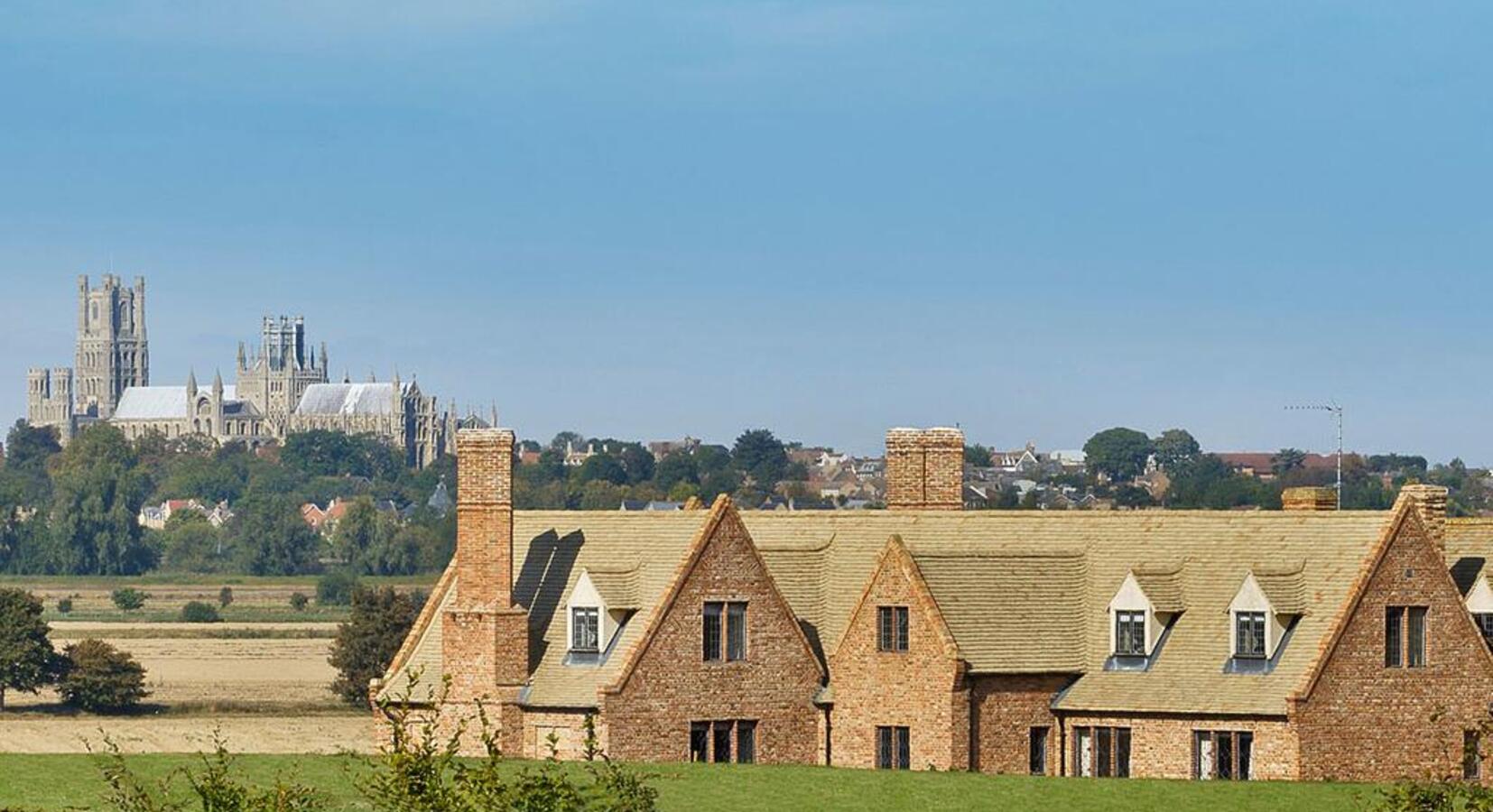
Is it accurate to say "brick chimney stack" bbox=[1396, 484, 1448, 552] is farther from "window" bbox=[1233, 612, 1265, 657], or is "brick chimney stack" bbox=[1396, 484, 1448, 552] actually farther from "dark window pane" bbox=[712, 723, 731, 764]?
"dark window pane" bbox=[712, 723, 731, 764]

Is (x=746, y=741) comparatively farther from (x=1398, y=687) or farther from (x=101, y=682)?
(x=101, y=682)

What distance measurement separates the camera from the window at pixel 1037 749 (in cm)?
4784

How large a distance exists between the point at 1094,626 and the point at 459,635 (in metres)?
9.50

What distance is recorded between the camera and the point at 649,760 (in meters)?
47.0

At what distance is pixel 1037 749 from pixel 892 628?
2.81 meters

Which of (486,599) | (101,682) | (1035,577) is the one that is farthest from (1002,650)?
(101,682)

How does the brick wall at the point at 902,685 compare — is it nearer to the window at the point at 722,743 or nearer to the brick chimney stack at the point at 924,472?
the window at the point at 722,743

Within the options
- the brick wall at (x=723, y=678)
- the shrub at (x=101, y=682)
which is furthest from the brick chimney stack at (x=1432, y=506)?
the shrub at (x=101, y=682)

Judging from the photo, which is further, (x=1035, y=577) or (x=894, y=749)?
(x=1035, y=577)

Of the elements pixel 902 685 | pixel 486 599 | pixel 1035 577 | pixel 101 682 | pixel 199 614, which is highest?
pixel 1035 577

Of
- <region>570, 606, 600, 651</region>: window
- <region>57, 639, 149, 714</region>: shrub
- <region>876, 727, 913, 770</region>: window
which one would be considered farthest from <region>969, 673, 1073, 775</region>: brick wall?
<region>57, 639, 149, 714</region>: shrub

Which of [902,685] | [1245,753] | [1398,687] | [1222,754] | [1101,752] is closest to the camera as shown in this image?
[1245,753]

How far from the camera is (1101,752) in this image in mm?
47719

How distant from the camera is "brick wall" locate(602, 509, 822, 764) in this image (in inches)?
1860
